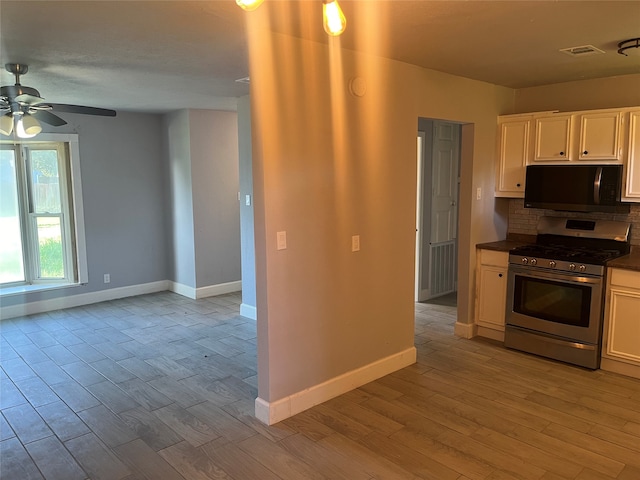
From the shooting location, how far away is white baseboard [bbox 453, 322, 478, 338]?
183 inches

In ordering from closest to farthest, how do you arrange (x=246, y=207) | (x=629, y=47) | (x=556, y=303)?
(x=629, y=47)
(x=556, y=303)
(x=246, y=207)

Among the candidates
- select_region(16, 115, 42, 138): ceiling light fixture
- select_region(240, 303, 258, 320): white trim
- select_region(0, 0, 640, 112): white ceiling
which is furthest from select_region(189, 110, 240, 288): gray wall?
select_region(16, 115, 42, 138): ceiling light fixture

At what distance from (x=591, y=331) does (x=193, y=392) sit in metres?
3.09

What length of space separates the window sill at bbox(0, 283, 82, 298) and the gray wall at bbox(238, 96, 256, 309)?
226 centimetres

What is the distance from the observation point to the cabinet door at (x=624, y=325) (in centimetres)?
364

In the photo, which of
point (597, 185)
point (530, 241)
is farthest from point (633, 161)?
point (530, 241)

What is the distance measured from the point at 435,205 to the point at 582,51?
282cm

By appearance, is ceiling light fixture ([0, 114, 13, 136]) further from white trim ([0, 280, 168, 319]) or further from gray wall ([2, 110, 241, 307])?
white trim ([0, 280, 168, 319])

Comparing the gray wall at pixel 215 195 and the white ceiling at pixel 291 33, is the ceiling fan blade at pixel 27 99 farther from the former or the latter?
the gray wall at pixel 215 195

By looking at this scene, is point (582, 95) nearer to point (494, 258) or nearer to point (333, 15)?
point (494, 258)

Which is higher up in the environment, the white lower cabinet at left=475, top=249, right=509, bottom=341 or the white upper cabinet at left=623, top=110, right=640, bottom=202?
the white upper cabinet at left=623, top=110, right=640, bottom=202

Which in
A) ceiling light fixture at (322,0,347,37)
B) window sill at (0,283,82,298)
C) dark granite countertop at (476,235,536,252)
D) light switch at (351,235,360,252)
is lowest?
window sill at (0,283,82,298)

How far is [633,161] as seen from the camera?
12.8 feet

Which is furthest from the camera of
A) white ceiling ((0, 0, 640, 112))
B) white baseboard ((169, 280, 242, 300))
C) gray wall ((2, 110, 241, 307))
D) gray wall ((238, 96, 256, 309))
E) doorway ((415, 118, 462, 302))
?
white baseboard ((169, 280, 242, 300))
